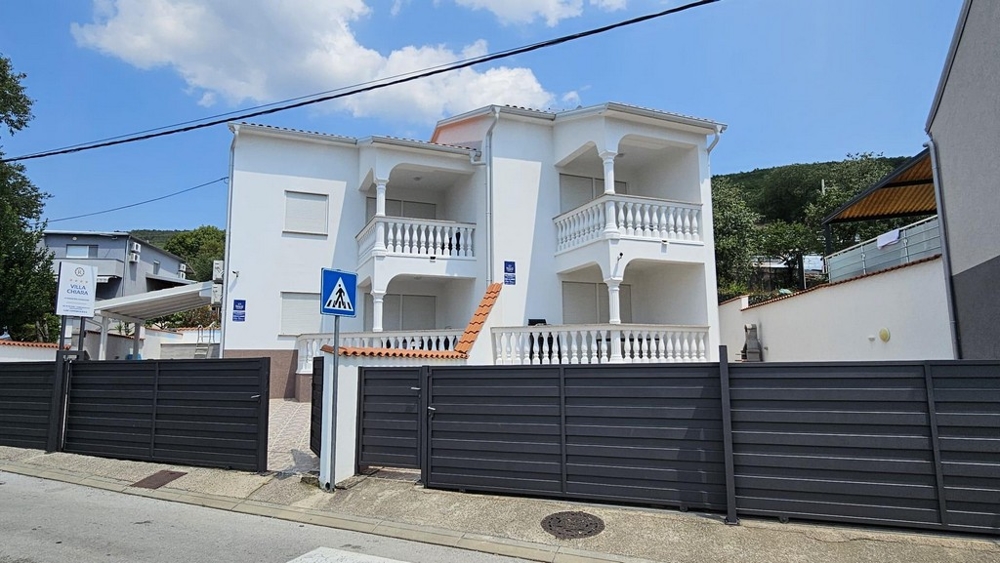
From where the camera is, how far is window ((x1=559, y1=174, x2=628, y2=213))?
1530 cm

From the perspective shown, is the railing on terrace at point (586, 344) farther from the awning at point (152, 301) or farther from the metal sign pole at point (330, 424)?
the awning at point (152, 301)

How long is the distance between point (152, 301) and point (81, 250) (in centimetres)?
2546

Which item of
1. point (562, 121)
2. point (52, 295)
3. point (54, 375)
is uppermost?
point (562, 121)

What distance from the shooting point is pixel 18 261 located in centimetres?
2103

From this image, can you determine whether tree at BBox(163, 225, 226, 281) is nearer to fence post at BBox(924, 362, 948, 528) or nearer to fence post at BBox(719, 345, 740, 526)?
fence post at BBox(719, 345, 740, 526)

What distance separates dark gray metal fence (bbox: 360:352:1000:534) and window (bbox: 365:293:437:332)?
361 inches

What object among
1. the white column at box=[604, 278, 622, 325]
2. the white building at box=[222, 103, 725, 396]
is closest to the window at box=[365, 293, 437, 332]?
the white building at box=[222, 103, 725, 396]

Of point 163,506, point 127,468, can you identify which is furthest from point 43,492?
point 163,506

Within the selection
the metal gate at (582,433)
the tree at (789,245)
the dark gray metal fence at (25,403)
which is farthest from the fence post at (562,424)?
the tree at (789,245)

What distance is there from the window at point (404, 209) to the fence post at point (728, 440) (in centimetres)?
1187

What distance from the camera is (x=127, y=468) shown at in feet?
26.8

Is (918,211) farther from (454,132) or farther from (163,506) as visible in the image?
(163,506)

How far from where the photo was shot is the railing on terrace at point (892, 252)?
11016 millimetres

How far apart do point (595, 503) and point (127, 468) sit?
22.5 feet
